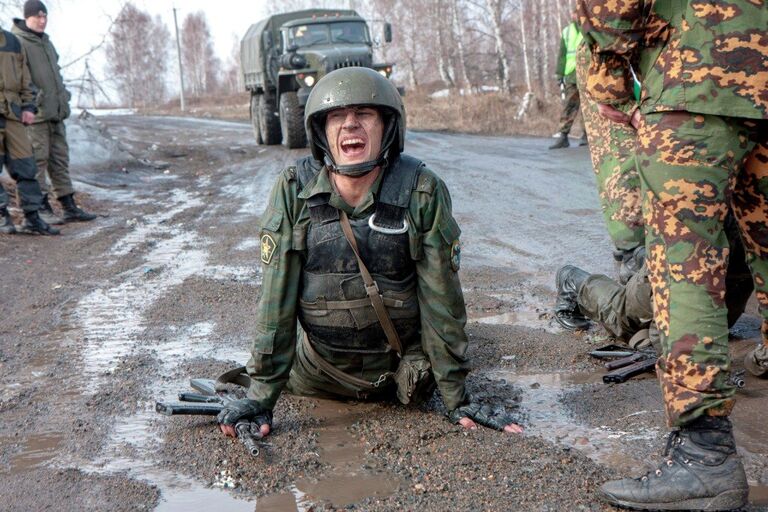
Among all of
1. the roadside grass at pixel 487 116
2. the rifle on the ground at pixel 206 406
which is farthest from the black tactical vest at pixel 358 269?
the roadside grass at pixel 487 116

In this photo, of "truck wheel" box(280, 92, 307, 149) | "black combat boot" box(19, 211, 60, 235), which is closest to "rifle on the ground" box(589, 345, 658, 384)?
"black combat boot" box(19, 211, 60, 235)

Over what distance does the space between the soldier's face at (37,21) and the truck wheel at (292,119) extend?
23.6 ft

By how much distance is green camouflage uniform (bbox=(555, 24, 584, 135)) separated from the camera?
1364cm

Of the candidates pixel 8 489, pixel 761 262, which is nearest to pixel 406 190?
pixel 761 262

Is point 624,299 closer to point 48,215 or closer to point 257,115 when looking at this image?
point 48,215

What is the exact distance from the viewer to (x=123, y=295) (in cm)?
598

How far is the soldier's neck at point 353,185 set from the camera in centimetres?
344

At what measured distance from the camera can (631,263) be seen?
4.62 meters

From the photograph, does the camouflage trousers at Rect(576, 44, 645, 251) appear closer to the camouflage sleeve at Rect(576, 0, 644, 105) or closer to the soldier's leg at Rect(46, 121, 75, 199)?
the camouflage sleeve at Rect(576, 0, 644, 105)

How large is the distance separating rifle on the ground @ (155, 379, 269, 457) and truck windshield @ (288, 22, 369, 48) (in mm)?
13763

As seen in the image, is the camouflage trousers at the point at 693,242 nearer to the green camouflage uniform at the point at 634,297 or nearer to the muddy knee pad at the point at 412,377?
the green camouflage uniform at the point at 634,297

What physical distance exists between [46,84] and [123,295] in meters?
4.03

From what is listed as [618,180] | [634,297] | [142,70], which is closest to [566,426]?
[634,297]

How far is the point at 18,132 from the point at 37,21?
4.25 feet
